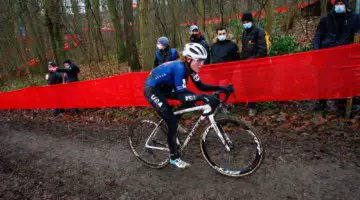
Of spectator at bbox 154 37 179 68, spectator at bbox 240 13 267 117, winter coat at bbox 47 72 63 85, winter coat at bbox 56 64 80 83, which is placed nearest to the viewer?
spectator at bbox 240 13 267 117

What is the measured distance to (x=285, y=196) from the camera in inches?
135

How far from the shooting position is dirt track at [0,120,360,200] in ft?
11.8

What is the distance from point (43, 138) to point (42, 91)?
3.88m

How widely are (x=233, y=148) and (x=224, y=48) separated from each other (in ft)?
10.7

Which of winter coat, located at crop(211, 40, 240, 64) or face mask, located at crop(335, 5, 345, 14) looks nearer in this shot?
face mask, located at crop(335, 5, 345, 14)

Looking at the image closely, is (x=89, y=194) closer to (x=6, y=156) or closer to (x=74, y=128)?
(x=6, y=156)

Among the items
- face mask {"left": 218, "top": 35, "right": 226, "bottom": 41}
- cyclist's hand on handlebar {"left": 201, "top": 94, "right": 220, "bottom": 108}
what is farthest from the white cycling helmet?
face mask {"left": 218, "top": 35, "right": 226, "bottom": 41}

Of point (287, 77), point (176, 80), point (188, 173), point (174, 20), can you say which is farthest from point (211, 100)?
point (174, 20)

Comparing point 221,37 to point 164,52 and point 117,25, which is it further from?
point 117,25

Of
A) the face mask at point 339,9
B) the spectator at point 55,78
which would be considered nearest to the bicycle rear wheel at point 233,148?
the face mask at point 339,9

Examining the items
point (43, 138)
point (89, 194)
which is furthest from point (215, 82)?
point (43, 138)

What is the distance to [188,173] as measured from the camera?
434 cm

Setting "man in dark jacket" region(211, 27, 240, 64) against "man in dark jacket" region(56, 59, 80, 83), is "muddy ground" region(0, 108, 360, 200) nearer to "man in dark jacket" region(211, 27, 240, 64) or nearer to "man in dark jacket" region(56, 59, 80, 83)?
"man in dark jacket" region(211, 27, 240, 64)

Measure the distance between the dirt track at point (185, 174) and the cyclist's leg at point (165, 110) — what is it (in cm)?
67
